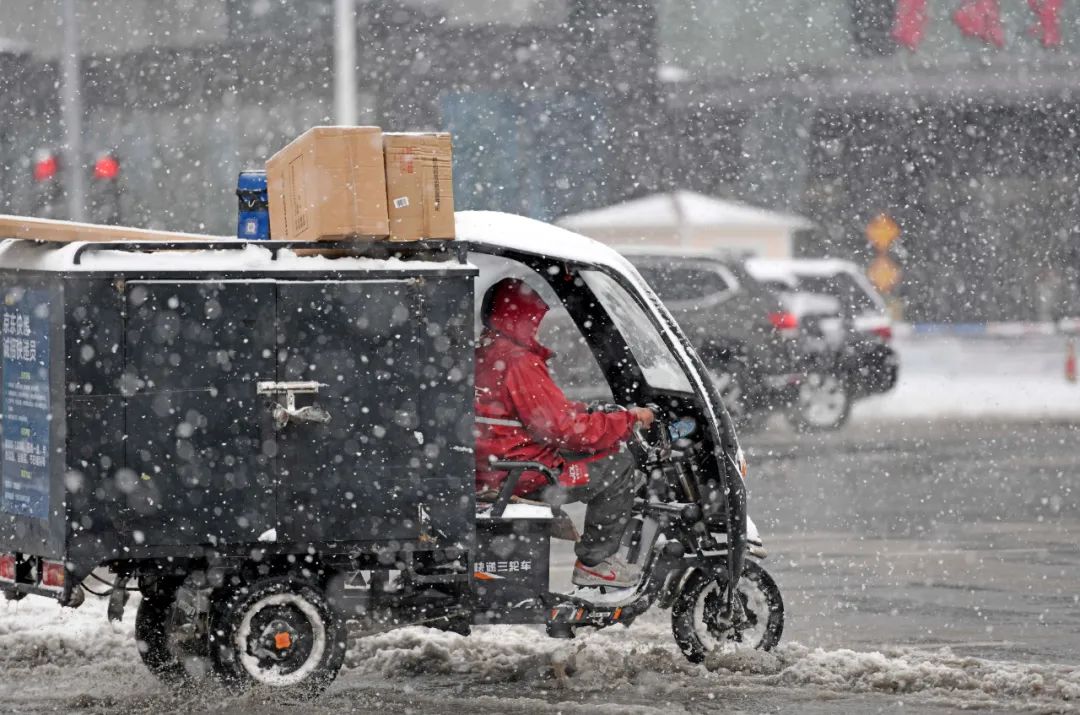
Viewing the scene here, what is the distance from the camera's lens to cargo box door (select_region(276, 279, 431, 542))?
6.29 meters

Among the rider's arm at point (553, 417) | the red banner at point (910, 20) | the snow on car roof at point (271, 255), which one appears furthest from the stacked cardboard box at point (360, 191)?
the red banner at point (910, 20)

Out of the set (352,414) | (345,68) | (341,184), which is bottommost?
(352,414)

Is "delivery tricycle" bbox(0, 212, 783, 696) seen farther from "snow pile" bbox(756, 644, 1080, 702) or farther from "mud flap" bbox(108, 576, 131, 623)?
"snow pile" bbox(756, 644, 1080, 702)

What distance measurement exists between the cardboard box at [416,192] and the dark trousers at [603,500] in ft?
3.69

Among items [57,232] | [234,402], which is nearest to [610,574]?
[234,402]

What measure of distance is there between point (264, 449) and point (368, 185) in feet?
3.23

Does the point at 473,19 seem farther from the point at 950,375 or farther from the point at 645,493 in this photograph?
the point at 645,493

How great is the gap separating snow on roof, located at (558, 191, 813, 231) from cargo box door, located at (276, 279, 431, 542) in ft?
85.2

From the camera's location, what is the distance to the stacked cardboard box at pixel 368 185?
6312mm

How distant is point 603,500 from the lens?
7.04 m

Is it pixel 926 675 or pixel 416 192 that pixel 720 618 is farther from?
pixel 416 192

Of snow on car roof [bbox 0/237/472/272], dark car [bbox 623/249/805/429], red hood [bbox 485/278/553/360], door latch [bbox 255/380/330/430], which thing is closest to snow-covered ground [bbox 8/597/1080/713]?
door latch [bbox 255/380/330/430]

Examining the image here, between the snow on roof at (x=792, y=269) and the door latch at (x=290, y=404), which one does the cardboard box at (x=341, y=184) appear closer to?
the door latch at (x=290, y=404)

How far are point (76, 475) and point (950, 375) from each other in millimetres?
19703
